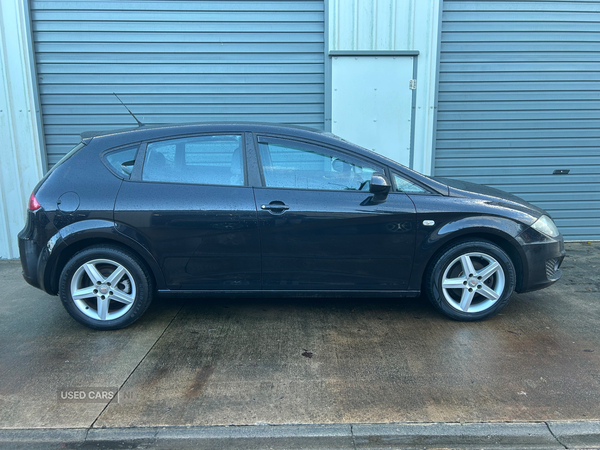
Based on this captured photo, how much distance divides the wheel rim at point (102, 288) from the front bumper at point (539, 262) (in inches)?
127

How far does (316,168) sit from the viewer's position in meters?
3.74

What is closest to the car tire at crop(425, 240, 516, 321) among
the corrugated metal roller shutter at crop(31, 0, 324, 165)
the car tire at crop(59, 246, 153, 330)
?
the car tire at crop(59, 246, 153, 330)

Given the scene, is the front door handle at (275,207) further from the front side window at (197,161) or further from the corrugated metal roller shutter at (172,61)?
A: the corrugated metal roller shutter at (172,61)

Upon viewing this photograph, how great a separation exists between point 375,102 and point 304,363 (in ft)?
13.1

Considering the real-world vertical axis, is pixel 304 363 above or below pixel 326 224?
below

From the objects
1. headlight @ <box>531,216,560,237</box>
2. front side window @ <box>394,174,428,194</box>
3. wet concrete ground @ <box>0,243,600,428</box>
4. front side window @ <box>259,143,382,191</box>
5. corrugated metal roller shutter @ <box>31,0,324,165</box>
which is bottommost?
wet concrete ground @ <box>0,243,600,428</box>

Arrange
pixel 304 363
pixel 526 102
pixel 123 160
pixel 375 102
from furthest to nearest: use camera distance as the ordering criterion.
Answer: pixel 526 102, pixel 375 102, pixel 123 160, pixel 304 363

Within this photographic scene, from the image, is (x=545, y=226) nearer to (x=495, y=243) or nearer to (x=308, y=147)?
(x=495, y=243)

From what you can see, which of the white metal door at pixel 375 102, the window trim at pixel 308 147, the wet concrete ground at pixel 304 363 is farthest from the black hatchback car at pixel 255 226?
the white metal door at pixel 375 102

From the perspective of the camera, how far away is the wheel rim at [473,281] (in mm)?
3777

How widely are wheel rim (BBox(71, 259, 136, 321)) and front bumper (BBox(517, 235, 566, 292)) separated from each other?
3236mm

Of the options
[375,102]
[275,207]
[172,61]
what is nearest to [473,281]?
[275,207]

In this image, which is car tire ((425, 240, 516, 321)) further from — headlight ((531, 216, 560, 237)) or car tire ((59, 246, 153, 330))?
car tire ((59, 246, 153, 330))

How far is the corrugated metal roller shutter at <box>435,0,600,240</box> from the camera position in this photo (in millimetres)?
6082
